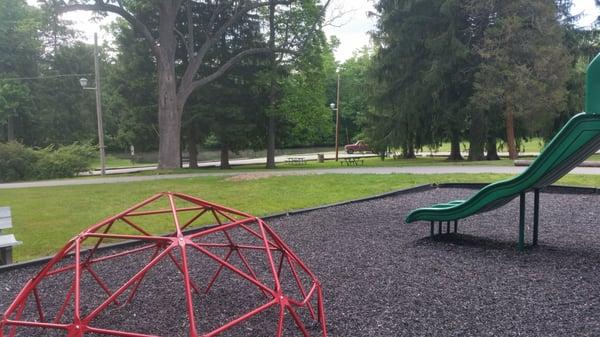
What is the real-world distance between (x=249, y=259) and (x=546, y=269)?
331cm

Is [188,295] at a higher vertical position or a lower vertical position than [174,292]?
higher

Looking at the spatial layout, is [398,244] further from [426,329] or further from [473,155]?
[473,155]

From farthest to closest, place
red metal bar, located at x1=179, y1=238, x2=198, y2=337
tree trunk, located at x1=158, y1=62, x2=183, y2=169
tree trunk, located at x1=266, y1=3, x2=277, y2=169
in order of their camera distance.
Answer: tree trunk, located at x1=266, y1=3, x2=277, y2=169 < tree trunk, located at x1=158, y1=62, x2=183, y2=169 < red metal bar, located at x1=179, y1=238, x2=198, y2=337

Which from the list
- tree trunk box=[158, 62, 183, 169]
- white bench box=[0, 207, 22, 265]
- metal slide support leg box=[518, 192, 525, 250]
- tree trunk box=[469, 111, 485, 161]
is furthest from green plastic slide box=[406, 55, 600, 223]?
tree trunk box=[469, 111, 485, 161]

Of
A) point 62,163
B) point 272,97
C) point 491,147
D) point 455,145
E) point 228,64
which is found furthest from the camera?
point 455,145

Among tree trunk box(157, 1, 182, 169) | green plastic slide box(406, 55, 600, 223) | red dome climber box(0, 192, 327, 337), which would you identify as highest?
tree trunk box(157, 1, 182, 169)

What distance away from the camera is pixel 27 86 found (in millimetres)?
34469

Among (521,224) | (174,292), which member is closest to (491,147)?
(521,224)

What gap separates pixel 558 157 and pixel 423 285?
6.84 feet

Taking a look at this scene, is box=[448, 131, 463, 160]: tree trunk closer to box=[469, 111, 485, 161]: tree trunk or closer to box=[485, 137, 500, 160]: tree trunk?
box=[469, 111, 485, 161]: tree trunk

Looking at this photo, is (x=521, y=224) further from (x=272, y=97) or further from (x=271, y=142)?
(x=271, y=142)

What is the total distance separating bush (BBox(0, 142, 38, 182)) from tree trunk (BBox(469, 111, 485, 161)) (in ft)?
67.4

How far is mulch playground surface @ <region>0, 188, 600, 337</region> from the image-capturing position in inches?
136

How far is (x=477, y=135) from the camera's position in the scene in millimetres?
23172
